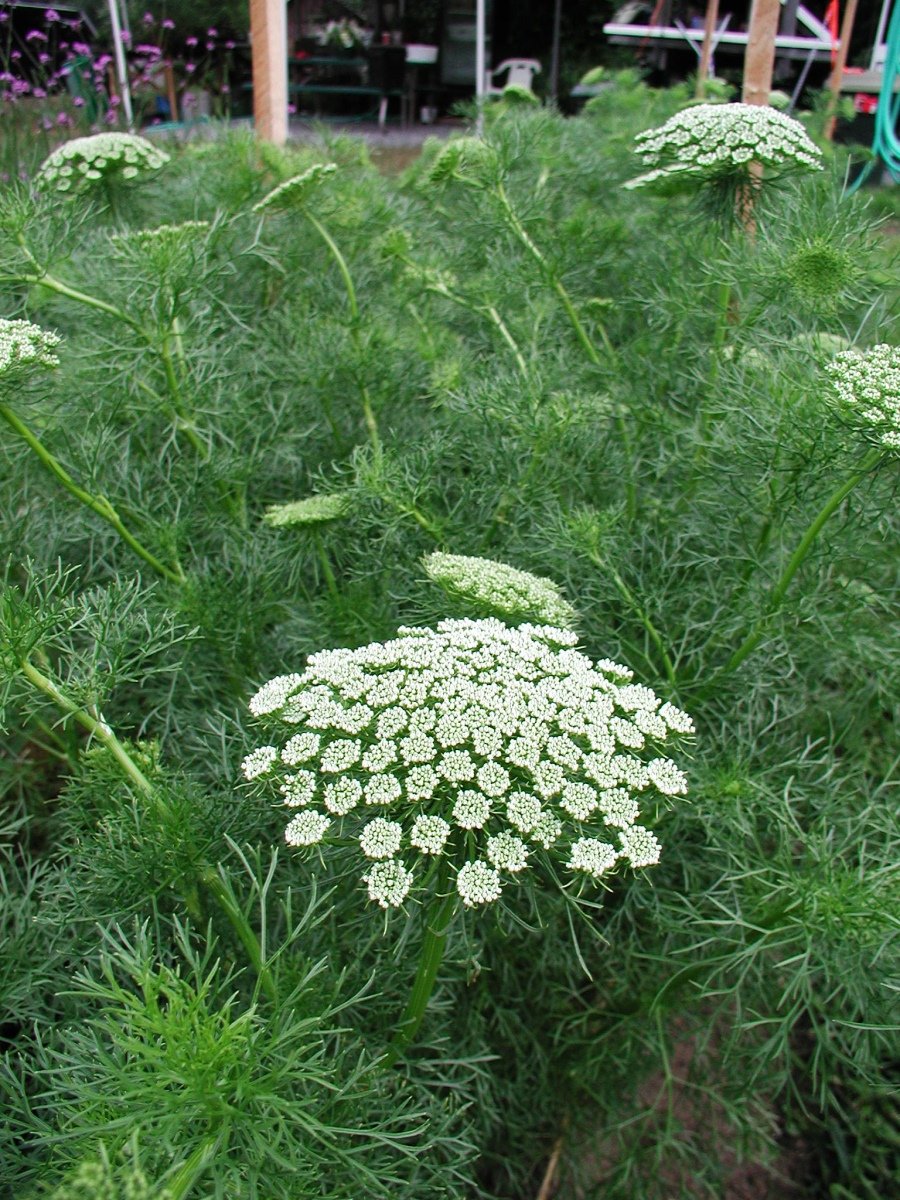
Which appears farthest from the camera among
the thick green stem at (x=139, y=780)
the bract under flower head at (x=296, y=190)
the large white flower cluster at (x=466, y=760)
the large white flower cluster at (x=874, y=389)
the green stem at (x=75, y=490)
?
the bract under flower head at (x=296, y=190)

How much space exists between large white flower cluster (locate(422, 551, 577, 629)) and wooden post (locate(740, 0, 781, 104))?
184cm

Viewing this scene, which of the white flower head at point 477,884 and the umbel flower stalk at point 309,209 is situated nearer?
the white flower head at point 477,884

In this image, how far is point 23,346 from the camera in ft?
4.30

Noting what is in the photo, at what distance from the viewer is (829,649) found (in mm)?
1846

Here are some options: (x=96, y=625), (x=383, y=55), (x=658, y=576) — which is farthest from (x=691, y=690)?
(x=383, y=55)

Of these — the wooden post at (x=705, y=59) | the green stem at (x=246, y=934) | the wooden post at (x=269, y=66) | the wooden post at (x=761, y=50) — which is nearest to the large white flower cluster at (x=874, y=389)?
the green stem at (x=246, y=934)

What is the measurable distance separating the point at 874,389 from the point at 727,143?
0.73 meters

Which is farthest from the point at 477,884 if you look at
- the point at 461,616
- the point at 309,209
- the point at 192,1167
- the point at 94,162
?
the point at 94,162

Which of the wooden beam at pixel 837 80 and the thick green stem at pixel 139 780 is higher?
the wooden beam at pixel 837 80

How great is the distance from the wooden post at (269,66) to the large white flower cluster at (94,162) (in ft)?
2.50

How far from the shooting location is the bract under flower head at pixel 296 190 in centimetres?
193

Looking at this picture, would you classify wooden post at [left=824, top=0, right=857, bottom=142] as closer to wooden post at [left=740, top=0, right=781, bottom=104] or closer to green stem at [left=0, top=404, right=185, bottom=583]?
wooden post at [left=740, top=0, right=781, bottom=104]

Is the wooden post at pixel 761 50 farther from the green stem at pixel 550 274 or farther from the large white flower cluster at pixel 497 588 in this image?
the large white flower cluster at pixel 497 588

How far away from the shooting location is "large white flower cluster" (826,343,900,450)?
1.22 metres
